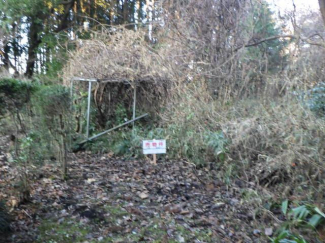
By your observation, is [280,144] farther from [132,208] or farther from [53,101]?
[53,101]

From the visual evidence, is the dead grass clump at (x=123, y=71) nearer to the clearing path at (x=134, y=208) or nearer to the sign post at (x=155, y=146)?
the sign post at (x=155, y=146)

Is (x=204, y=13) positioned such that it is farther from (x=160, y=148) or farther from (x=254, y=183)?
(x=254, y=183)

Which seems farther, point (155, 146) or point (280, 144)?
point (155, 146)

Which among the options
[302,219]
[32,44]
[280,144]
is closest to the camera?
[302,219]

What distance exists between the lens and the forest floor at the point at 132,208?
18.0 ft

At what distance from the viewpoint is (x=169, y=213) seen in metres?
6.34

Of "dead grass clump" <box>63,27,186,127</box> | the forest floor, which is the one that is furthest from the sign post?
"dead grass clump" <box>63,27,186,127</box>

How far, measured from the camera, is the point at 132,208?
6387 millimetres

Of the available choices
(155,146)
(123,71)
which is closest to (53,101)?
(155,146)

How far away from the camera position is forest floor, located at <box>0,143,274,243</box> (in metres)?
5.47

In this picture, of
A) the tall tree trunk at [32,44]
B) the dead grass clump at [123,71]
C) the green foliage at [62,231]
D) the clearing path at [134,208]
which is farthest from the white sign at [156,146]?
the tall tree trunk at [32,44]

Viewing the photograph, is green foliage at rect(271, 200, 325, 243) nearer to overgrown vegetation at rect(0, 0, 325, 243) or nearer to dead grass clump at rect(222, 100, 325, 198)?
overgrown vegetation at rect(0, 0, 325, 243)

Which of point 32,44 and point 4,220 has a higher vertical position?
point 32,44

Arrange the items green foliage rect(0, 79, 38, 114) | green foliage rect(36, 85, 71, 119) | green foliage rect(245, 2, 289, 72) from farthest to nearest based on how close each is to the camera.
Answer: green foliage rect(245, 2, 289, 72), green foliage rect(36, 85, 71, 119), green foliage rect(0, 79, 38, 114)
